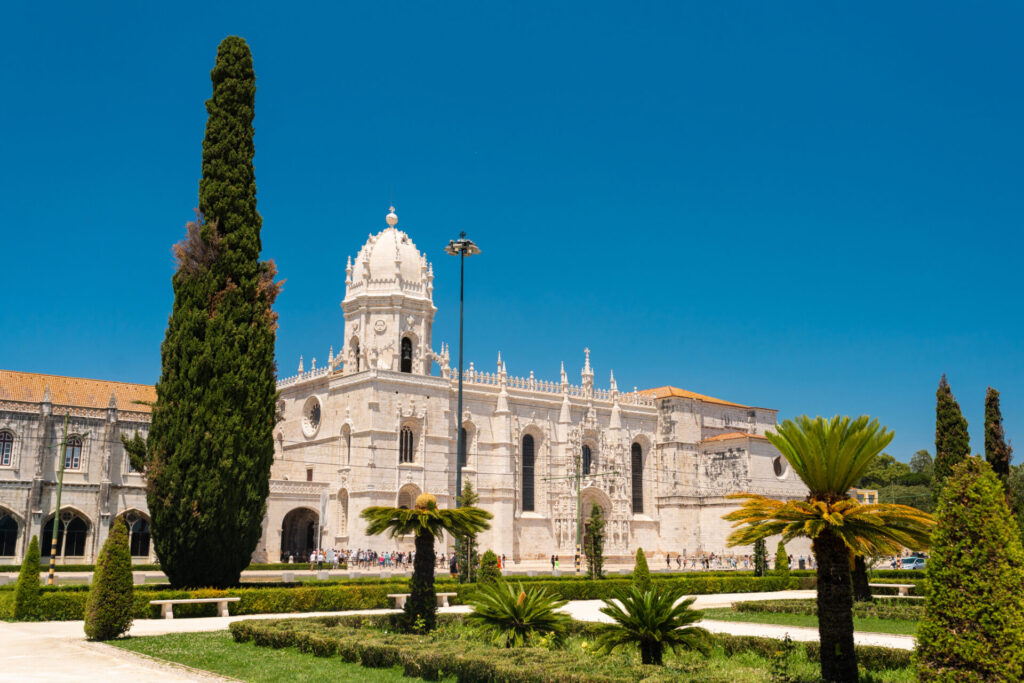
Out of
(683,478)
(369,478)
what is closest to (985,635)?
(369,478)

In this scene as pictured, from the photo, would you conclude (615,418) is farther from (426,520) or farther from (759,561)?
(426,520)

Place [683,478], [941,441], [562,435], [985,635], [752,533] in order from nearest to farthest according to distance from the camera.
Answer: [985,635] < [752,533] < [941,441] < [562,435] < [683,478]

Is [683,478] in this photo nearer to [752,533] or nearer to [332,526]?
[332,526]

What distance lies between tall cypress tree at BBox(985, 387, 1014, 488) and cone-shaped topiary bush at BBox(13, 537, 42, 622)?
32.2 meters

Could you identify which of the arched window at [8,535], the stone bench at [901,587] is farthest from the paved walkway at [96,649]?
the arched window at [8,535]

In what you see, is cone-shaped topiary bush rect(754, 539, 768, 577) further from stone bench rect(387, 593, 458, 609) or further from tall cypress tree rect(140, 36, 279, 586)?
tall cypress tree rect(140, 36, 279, 586)

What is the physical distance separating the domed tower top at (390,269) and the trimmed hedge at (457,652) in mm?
35022

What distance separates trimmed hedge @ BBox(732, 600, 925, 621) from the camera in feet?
80.8

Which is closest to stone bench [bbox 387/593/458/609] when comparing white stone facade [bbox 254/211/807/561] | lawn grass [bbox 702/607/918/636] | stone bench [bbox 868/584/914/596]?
lawn grass [bbox 702/607/918/636]

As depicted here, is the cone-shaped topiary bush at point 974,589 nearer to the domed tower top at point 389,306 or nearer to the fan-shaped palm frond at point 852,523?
the fan-shaped palm frond at point 852,523

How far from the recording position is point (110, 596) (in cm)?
1747

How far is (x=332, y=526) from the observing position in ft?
162

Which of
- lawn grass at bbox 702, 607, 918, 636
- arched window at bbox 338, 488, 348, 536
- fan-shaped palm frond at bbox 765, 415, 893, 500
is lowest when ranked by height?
lawn grass at bbox 702, 607, 918, 636

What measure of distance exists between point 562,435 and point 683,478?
10969 mm
